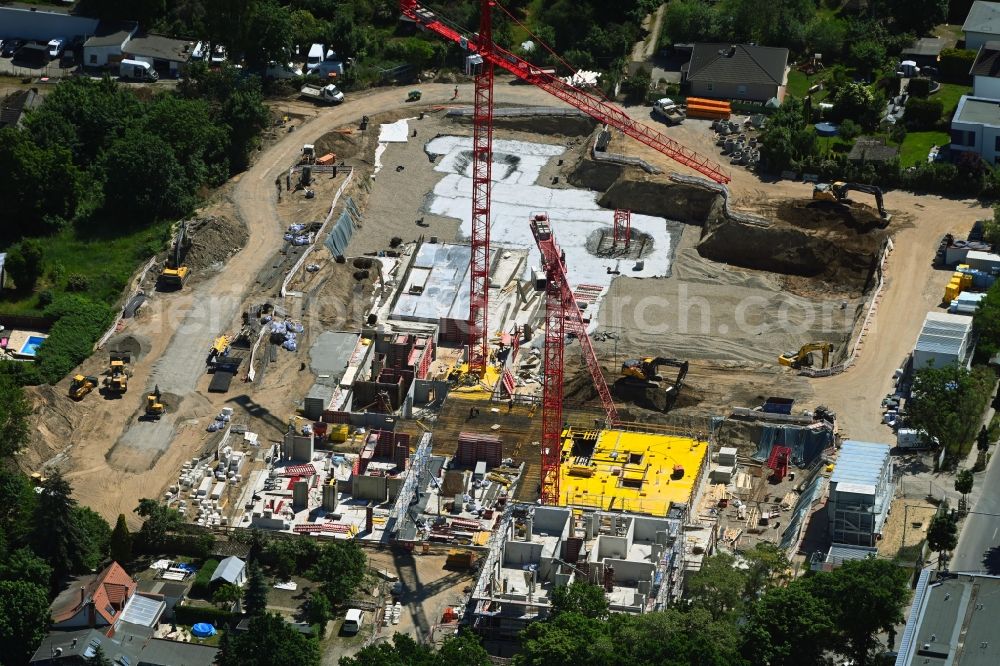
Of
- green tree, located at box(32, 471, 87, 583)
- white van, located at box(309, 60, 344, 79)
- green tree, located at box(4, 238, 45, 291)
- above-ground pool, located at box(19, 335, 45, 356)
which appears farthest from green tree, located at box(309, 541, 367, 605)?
white van, located at box(309, 60, 344, 79)

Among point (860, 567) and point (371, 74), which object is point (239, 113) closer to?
point (371, 74)

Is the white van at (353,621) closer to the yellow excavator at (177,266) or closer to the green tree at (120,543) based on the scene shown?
the green tree at (120,543)

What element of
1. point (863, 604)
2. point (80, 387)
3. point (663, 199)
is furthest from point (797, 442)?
point (80, 387)

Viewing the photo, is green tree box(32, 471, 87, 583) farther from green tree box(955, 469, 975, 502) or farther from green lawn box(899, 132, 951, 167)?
green lawn box(899, 132, 951, 167)

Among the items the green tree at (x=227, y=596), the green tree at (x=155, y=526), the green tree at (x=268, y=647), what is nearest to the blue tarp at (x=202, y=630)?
the green tree at (x=227, y=596)

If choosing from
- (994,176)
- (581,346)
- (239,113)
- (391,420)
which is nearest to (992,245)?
(994,176)

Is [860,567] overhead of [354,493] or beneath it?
overhead
